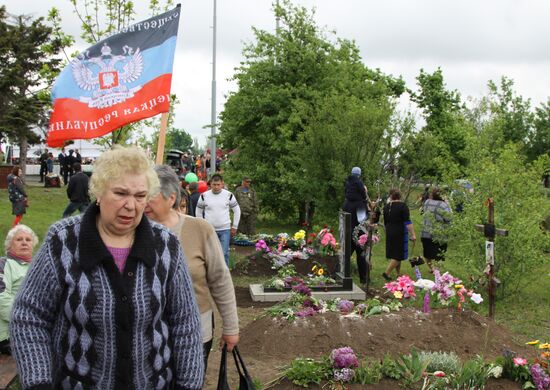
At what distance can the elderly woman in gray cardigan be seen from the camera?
8.79ft

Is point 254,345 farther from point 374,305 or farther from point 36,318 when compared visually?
point 36,318

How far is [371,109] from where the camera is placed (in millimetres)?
16812

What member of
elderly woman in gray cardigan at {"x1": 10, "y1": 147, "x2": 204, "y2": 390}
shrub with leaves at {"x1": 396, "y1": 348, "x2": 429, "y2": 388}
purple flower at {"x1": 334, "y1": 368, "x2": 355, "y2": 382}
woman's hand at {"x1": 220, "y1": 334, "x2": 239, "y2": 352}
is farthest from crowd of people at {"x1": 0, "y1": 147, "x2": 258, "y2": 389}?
shrub with leaves at {"x1": 396, "y1": 348, "x2": 429, "y2": 388}

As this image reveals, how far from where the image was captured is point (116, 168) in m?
2.84

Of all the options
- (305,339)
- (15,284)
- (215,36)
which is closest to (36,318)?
(15,284)

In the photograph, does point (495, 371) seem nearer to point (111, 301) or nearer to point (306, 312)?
point (306, 312)

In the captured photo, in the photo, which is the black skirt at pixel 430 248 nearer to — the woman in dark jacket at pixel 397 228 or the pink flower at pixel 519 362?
the woman in dark jacket at pixel 397 228

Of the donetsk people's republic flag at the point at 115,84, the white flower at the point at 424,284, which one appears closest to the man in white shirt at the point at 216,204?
the donetsk people's republic flag at the point at 115,84

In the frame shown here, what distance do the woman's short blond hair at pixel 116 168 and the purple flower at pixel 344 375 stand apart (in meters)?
3.18

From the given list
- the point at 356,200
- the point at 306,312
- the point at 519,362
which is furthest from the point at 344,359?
the point at 356,200

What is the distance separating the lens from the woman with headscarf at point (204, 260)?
380 centimetres

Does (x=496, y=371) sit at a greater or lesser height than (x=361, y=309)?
lesser

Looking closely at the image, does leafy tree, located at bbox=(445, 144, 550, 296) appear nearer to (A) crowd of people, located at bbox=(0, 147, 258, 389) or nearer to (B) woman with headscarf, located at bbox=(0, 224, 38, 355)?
(B) woman with headscarf, located at bbox=(0, 224, 38, 355)

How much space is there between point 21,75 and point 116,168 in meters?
29.9
